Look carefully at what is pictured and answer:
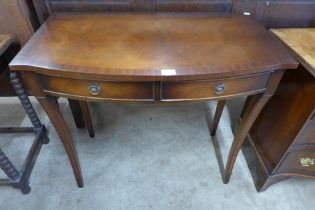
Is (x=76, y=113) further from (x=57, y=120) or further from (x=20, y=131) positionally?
(x=57, y=120)

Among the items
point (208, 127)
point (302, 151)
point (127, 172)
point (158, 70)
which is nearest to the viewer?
point (158, 70)

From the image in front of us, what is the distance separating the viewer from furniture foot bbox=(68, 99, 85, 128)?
134cm

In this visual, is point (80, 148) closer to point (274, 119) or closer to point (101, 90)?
point (101, 90)

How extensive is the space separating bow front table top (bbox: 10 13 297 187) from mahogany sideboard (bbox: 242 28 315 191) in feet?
0.54

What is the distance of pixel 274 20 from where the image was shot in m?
1.17

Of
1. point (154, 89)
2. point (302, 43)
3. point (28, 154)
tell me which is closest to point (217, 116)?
point (302, 43)

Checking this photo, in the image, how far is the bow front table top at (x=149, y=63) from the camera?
69 cm

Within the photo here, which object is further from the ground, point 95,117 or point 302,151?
point 302,151

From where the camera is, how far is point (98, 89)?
0.74 metres

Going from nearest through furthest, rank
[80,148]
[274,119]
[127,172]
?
[274,119]
[127,172]
[80,148]

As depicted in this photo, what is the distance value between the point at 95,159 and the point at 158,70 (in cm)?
87

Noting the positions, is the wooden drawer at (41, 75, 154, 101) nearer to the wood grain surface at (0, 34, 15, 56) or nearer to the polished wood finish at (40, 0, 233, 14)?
the wood grain surface at (0, 34, 15, 56)

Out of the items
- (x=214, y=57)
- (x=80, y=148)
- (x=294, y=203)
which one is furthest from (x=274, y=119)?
(x=80, y=148)

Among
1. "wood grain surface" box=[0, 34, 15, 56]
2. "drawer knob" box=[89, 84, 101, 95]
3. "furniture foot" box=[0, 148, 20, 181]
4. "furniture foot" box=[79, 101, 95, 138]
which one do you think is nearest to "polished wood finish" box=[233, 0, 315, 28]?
"drawer knob" box=[89, 84, 101, 95]
